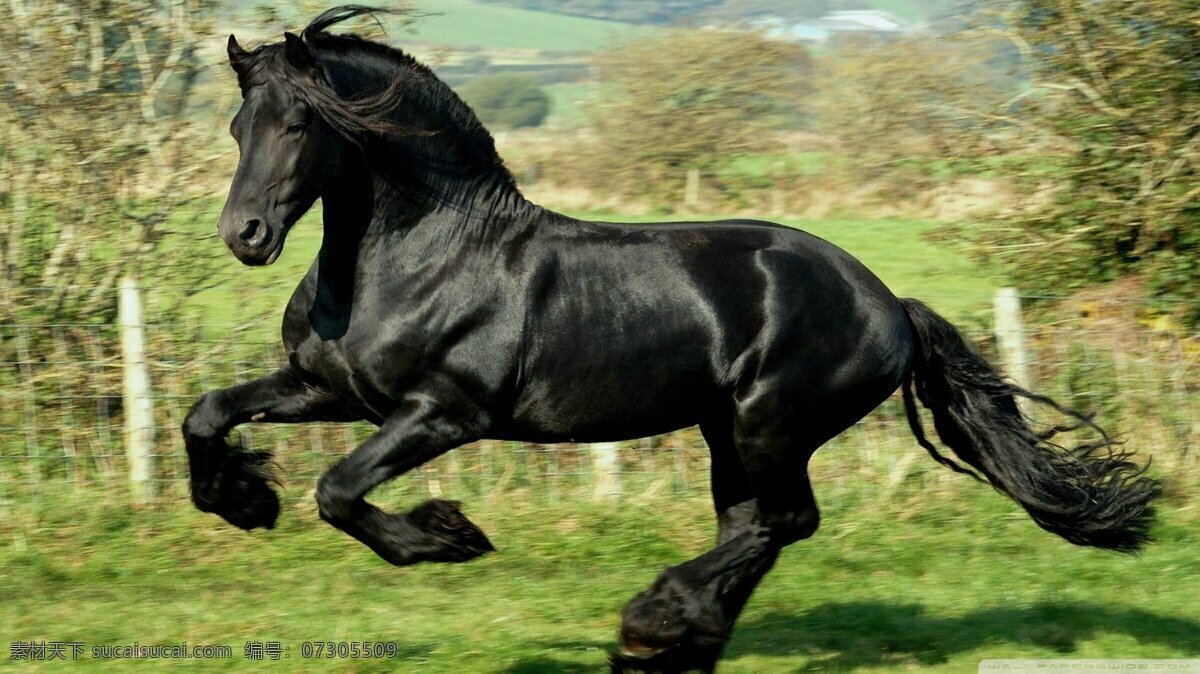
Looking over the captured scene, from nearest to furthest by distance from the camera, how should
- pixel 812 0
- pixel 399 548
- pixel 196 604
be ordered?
pixel 399 548 < pixel 196 604 < pixel 812 0

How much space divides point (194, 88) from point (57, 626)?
4.05 m

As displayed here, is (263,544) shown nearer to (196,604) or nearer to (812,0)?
(196,604)

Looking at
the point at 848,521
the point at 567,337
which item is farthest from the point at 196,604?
the point at 848,521

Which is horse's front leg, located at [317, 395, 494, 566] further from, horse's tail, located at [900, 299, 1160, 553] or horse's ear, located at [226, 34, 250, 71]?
horse's tail, located at [900, 299, 1160, 553]

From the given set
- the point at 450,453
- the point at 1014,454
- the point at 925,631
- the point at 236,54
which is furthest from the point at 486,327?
the point at 450,453

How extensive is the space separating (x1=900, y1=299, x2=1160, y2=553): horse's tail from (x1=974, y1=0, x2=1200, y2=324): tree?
A: 456cm

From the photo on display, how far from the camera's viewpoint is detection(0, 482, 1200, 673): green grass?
505 cm

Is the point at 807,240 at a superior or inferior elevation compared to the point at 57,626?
superior

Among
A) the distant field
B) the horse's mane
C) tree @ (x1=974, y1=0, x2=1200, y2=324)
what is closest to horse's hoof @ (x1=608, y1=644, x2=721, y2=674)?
the horse's mane

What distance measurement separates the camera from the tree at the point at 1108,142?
9328mm

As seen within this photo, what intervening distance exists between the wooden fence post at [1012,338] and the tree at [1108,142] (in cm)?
219

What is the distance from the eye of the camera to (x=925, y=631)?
532cm

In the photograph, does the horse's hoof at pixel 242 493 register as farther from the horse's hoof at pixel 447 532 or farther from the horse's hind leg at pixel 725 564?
the horse's hind leg at pixel 725 564

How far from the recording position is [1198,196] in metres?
9.30
